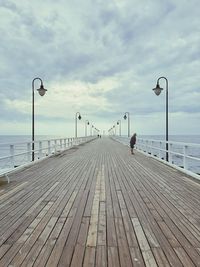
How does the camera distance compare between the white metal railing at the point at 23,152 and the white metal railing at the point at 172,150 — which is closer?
the white metal railing at the point at 172,150

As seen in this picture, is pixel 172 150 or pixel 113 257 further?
pixel 172 150

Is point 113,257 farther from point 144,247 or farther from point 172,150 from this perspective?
point 172,150

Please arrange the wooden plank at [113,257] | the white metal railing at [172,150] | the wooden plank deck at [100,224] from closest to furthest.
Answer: the wooden plank at [113,257]
the wooden plank deck at [100,224]
the white metal railing at [172,150]

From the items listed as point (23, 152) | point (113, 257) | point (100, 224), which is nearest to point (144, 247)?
point (113, 257)

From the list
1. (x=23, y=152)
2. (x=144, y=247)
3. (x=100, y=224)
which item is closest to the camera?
(x=144, y=247)

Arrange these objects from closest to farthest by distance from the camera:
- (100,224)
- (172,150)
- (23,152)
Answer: (100,224)
(23,152)
(172,150)

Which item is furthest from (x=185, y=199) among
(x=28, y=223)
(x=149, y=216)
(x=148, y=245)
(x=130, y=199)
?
(x=28, y=223)

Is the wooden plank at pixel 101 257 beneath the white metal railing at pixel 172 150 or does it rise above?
beneath

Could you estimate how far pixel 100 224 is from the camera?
4.81 meters

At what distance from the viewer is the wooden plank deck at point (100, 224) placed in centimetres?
355

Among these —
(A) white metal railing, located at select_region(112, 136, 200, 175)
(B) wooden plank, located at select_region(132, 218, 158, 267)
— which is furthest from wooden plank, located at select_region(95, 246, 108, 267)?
(A) white metal railing, located at select_region(112, 136, 200, 175)

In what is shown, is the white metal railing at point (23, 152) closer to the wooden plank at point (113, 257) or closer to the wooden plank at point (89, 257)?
the wooden plank at point (89, 257)

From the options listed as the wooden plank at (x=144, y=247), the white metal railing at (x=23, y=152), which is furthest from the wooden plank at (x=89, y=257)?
the white metal railing at (x=23, y=152)

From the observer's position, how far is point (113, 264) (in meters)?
3.36
